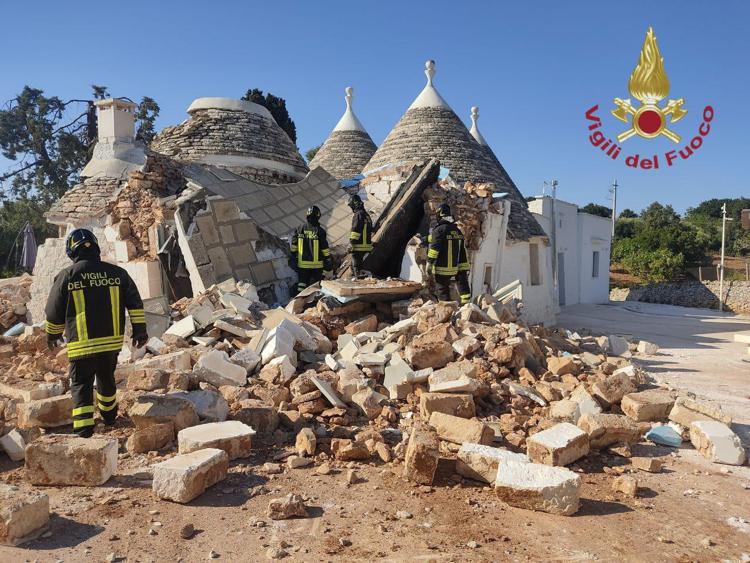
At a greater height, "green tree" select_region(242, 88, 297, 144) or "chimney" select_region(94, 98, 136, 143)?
"green tree" select_region(242, 88, 297, 144)

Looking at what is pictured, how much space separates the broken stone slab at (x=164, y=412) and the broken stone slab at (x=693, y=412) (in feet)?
13.0

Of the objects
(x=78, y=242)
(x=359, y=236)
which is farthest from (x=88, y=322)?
(x=359, y=236)

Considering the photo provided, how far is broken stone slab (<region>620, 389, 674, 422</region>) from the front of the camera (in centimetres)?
460

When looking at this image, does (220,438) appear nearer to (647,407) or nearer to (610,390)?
(610,390)

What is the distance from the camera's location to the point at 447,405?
4465 millimetres

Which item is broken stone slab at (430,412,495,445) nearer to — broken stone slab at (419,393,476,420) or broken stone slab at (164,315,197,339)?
broken stone slab at (419,393,476,420)

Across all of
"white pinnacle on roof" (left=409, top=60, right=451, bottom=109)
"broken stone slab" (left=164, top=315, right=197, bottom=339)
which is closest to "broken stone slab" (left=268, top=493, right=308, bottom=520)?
"broken stone slab" (left=164, top=315, right=197, bottom=339)

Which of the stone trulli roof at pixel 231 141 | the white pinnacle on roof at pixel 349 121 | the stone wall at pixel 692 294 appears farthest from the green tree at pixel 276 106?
the stone wall at pixel 692 294

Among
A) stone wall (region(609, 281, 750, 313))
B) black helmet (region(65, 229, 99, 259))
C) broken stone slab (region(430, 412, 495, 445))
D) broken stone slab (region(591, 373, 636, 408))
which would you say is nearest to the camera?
broken stone slab (region(430, 412, 495, 445))

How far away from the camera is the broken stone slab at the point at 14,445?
12.5 feet

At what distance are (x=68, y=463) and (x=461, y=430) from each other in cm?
264

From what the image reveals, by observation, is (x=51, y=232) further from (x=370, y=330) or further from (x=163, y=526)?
(x=163, y=526)

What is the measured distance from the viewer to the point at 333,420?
4.43m

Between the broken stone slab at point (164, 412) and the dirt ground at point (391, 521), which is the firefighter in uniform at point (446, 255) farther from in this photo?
the broken stone slab at point (164, 412)
